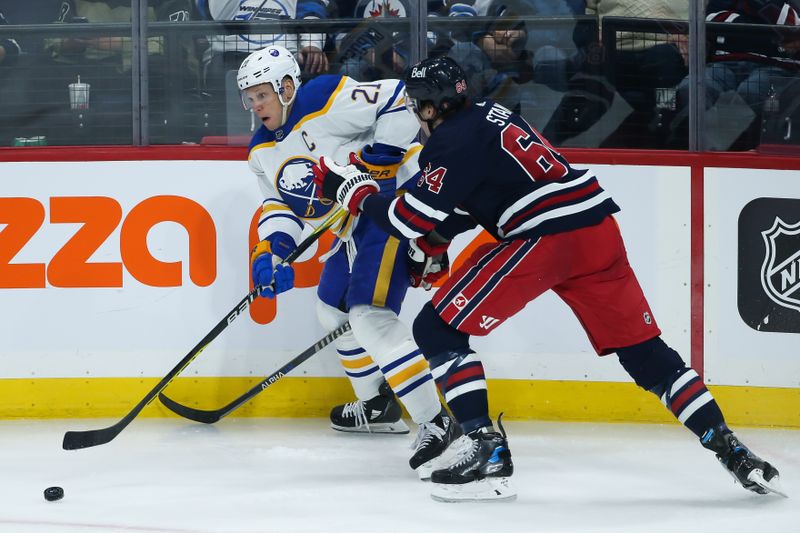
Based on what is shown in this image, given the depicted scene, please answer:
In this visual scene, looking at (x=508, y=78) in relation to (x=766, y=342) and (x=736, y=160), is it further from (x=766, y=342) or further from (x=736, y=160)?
(x=766, y=342)

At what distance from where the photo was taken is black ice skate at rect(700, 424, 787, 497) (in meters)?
2.75

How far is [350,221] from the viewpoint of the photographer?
3.48 m

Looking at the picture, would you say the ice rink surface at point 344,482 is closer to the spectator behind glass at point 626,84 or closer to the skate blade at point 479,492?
the skate blade at point 479,492

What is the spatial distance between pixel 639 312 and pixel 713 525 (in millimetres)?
563

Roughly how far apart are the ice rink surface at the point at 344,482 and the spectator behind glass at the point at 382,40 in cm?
127

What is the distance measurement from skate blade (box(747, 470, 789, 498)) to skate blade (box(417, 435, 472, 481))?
70 centimetres

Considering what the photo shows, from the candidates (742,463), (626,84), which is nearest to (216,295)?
(626,84)

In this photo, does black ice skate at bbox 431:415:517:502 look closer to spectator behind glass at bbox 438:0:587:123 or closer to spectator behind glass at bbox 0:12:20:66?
spectator behind glass at bbox 438:0:587:123

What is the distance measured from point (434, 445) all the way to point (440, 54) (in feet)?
4.89

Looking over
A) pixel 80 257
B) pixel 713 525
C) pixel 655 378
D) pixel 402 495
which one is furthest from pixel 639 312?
pixel 80 257

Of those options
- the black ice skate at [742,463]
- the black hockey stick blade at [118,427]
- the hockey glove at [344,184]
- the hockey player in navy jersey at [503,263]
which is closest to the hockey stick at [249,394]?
the black hockey stick blade at [118,427]

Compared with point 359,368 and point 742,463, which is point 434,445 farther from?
point 742,463

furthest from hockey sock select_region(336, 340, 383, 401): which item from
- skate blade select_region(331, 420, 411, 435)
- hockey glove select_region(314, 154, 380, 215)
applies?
hockey glove select_region(314, 154, 380, 215)

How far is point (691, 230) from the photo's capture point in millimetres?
3785
